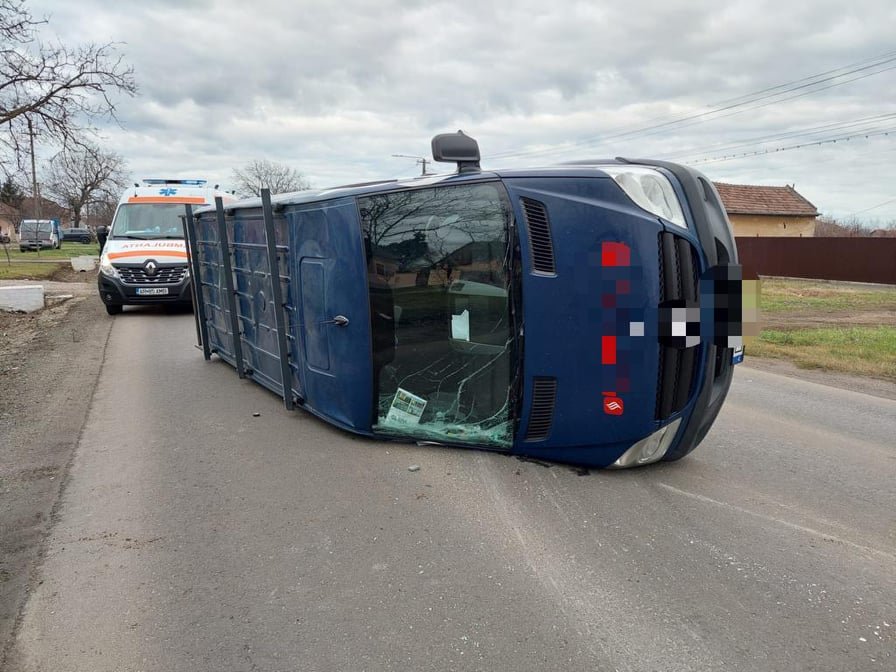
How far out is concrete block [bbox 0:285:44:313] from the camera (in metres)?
13.2

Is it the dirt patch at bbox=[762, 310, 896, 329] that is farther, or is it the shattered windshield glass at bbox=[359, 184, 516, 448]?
the dirt patch at bbox=[762, 310, 896, 329]

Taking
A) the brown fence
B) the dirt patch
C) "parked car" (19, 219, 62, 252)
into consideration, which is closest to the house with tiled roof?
the brown fence

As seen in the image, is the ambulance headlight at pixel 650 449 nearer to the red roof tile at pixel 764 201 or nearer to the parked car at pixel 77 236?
the red roof tile at pixel 764 201

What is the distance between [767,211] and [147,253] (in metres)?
35.5

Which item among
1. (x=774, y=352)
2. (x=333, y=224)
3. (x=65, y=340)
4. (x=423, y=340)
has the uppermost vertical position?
(x=333, y=224)

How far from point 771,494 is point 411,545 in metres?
2.25

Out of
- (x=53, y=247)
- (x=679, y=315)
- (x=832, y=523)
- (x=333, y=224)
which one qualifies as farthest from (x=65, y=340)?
(x=53, y=247)

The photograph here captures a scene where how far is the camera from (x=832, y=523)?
353cm

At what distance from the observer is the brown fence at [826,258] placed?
2255 cm

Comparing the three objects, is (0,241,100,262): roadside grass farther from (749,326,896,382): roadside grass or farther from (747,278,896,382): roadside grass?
(749,326,896,382): roadside grass

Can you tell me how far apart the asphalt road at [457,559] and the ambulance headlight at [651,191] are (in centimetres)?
167

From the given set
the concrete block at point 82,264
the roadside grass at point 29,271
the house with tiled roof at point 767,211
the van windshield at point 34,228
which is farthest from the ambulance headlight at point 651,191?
the van windshield at point 34,228

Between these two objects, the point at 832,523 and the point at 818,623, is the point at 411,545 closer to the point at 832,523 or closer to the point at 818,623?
the point at 818,623

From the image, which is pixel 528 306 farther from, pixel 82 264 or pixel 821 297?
pixel 82 264
